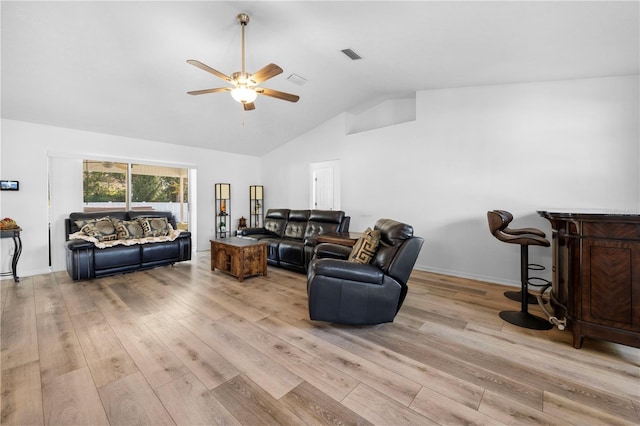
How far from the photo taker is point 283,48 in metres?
3.46

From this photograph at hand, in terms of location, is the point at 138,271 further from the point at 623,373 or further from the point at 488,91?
the point at 488,91

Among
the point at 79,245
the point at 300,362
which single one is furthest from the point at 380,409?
the point at 79,245

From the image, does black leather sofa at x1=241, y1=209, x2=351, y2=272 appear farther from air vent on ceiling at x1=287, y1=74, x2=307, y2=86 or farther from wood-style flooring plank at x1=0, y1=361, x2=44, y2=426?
wood-style flooring plank at x1=0, y1=361, x2=44, y2=426

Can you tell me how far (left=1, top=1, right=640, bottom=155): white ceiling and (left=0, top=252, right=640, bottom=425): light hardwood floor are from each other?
2.76m

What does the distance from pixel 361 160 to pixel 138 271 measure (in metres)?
4.37

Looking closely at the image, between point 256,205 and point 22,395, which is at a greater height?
point 256,205

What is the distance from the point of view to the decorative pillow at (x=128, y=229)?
14.3 feet

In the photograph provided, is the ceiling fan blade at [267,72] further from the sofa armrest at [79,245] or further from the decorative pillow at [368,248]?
the sofa armrest at [79,245]

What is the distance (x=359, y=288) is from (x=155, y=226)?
4016 millimetres

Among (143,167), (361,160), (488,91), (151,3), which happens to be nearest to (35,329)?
(151,3)

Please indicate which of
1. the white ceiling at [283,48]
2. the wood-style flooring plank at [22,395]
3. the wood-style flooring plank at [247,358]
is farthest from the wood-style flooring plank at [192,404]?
the white ceiling at [283,48]

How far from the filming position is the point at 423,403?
1.58m

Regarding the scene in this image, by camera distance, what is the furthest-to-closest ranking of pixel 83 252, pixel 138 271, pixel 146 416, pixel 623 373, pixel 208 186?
pixel 208 186
pixel 138 271
pixel 83 252
pixel 623 373
pixel 146 416

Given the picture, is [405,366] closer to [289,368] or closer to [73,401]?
[289,368]
